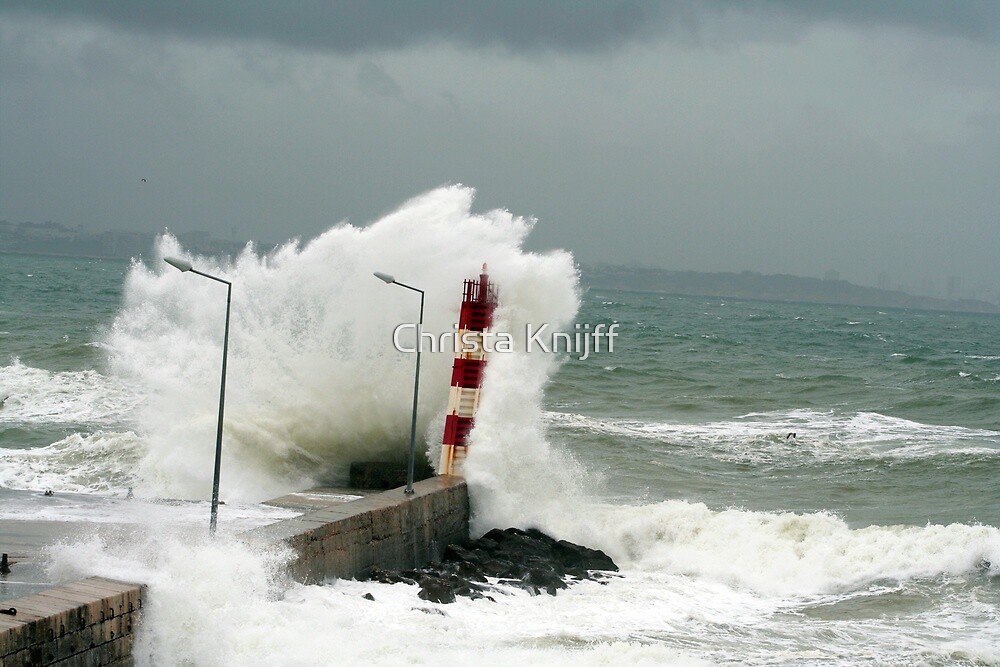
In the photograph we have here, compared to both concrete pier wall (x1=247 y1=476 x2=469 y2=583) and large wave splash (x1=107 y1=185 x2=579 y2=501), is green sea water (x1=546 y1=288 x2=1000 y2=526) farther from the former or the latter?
concrete pier wall (x1=247 y1=476 x2=469 y2=583)

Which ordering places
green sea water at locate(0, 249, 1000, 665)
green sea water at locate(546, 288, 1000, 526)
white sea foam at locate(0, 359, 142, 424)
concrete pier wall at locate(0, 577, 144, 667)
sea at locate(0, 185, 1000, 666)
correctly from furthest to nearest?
white sea foam at locate(0, 359, 142, 424) < green sea water at locate(546, 288, 1000, 526) < green sea water at locate(0, 249, 1000, 665) < sea at locate(0, 185, 1000, 666) < concrete pier wall at locate(0, 577, 144, 667)

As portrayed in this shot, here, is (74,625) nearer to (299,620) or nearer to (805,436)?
(299,620)

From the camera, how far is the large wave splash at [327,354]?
2031 cm

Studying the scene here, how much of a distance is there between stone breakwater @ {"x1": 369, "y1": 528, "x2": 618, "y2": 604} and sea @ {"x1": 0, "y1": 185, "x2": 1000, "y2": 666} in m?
0.27

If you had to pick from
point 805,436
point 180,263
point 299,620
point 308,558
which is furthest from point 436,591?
point 805,436

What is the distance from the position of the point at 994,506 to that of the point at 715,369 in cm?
2726

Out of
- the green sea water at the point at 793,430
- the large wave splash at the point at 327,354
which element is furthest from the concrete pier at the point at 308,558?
the green sea water at the point at 793,430

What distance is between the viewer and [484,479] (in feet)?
58.8

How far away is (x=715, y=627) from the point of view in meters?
14.0

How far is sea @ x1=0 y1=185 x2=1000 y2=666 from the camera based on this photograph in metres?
12.0

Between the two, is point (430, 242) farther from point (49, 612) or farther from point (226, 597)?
point (49, 612)

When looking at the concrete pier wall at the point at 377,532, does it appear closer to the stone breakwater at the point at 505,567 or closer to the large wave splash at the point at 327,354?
the stone breakwater at the point at 505,567

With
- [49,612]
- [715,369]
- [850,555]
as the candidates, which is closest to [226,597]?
[49,612]

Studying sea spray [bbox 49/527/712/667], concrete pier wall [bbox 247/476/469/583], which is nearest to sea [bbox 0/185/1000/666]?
sea spray [bbox 49/527/712/667]
